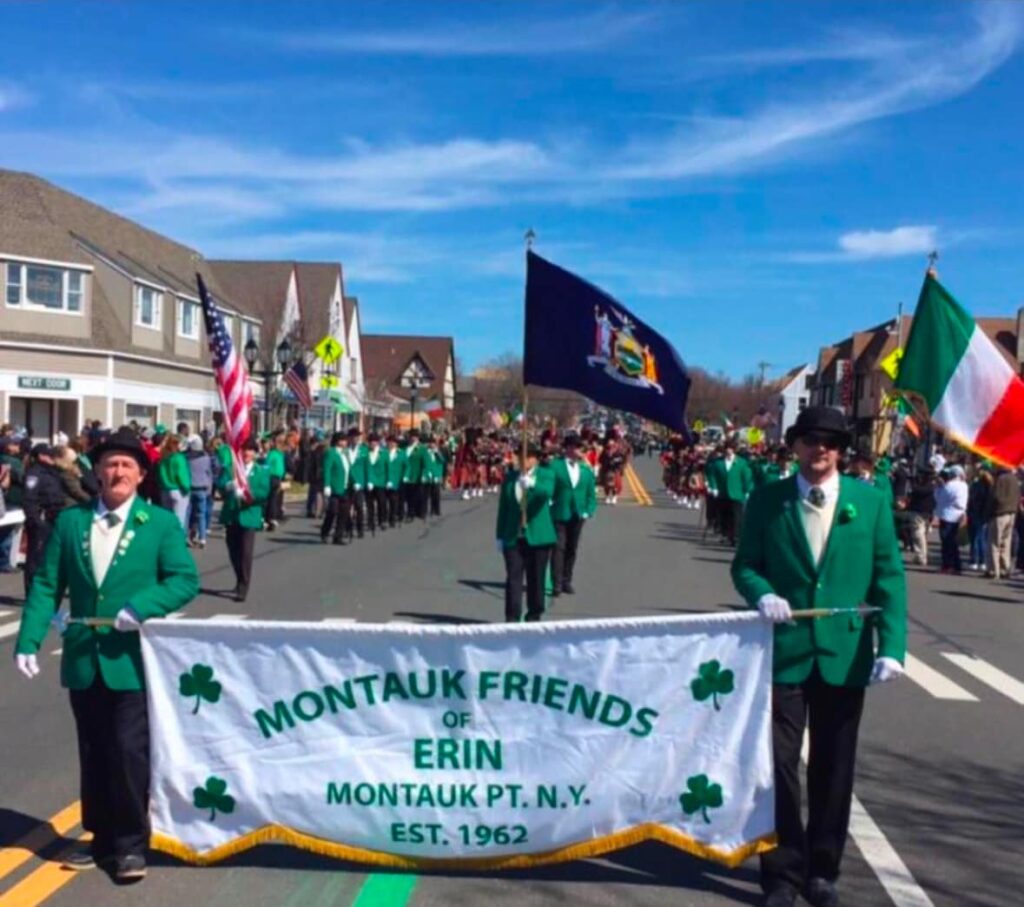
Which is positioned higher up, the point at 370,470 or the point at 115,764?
the point at 370,470

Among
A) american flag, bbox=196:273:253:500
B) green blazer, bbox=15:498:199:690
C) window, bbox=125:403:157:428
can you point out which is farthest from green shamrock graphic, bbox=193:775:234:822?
window, bbox=125:403:157:428

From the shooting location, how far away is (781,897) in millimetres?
4852

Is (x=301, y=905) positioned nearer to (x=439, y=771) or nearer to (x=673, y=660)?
(x=439, y=771)

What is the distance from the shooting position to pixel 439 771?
5133 mm

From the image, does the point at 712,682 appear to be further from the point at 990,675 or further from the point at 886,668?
the point at 990,675

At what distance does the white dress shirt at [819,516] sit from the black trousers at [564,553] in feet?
29.6

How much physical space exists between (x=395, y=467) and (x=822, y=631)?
18406 millimetres

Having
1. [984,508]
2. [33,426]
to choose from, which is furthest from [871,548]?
[33,426]

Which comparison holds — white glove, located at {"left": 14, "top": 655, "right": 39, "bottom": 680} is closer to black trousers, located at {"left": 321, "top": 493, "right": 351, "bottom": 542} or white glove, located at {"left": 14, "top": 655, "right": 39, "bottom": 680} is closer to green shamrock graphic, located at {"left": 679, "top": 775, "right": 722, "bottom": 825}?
green shamrock graphic, located at {"left": 679, "top": 775, "right": 722, "bottom": 825}

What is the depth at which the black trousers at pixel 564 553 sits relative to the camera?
14.3 metres

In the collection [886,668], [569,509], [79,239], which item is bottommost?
[886,668]

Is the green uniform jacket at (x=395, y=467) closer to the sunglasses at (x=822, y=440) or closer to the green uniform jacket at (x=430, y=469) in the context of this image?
the green uniform jacket at (x=430, y=469)

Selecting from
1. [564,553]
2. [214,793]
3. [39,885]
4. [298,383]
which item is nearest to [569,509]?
[564,553]

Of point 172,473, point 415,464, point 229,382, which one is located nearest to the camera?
point 229,382
